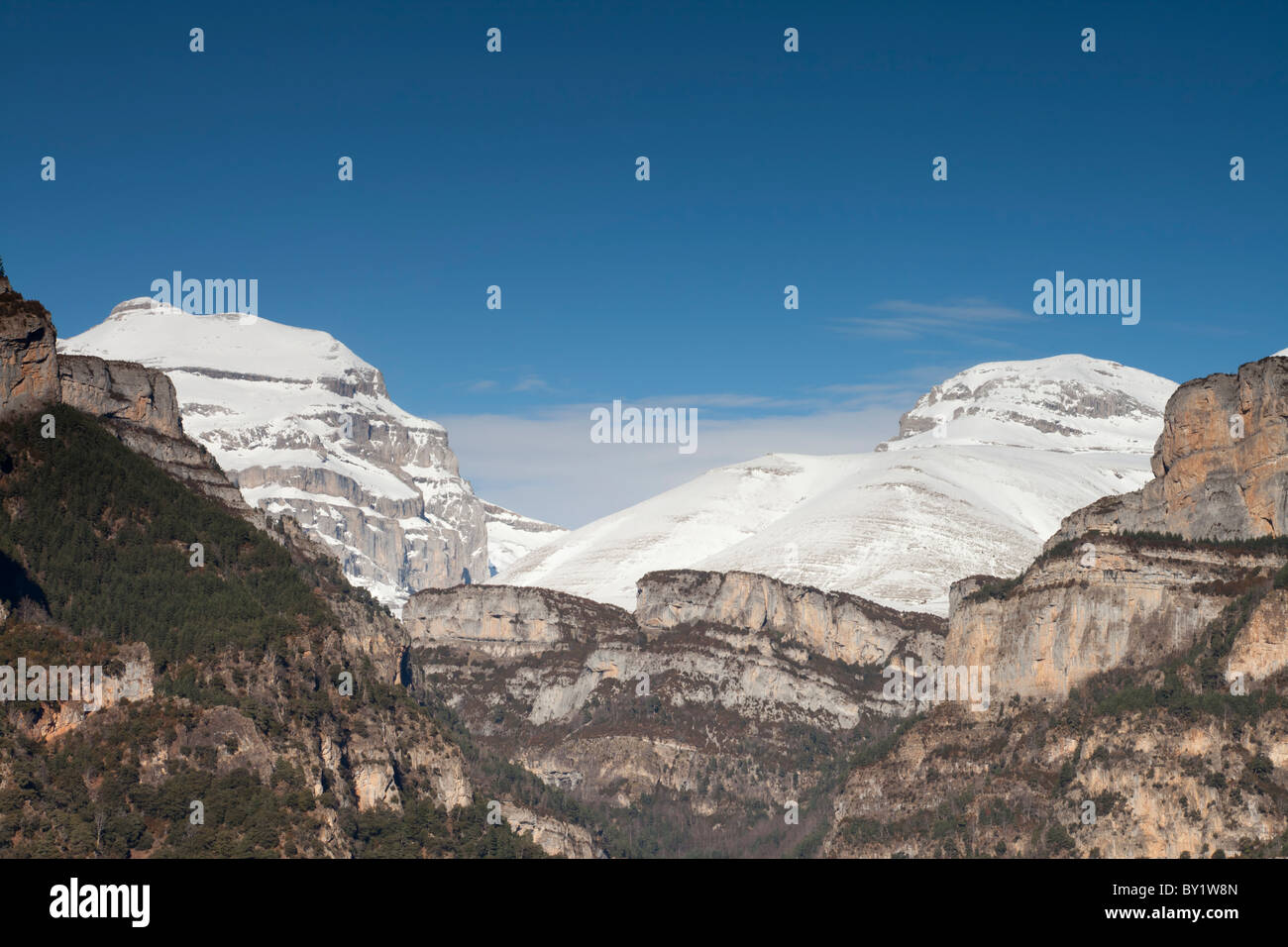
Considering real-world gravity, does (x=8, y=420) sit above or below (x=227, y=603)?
above

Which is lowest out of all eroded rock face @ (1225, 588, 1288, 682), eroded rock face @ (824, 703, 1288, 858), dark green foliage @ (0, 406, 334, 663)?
eroded rock face @ (824, 703, 1288, 858)

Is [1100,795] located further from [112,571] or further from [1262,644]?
[112,571]

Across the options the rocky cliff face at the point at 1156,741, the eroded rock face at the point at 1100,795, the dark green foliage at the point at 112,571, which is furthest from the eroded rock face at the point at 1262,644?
the dark green foliage at the point at 112,571

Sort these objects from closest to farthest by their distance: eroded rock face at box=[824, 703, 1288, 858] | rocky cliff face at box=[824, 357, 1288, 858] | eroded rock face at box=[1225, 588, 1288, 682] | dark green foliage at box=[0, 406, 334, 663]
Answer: eroded rock face at box=[824, 703, 1288, 858] < rocky cliff face at box=[824, 357, 1288, 858] < eroded rock face at box=[1225, 588, 1288, 682] < dark green foliage at box=[0, 406, 334, 663]

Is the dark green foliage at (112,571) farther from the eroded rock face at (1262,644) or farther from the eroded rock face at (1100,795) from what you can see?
the eroded rock face at (1262,644)

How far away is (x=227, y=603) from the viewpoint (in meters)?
189

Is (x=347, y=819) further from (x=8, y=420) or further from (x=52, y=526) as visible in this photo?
(x=8, y=420)

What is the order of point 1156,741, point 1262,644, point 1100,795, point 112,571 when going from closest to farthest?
point 1100,795, point 1156,741, point 1262,644, point 112,571

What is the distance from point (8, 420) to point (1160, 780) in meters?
130

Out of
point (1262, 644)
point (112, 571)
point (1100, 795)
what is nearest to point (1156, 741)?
point (1100, 795)

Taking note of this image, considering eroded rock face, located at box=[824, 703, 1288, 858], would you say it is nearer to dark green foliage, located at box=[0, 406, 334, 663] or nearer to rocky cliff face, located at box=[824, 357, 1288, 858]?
rocky cliff face, located at box=[824, 357, 1288, 858]

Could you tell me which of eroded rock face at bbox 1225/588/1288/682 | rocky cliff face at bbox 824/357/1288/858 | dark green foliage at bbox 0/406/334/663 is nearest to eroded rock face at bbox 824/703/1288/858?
rocky cliff face at bbox 824/357/1288/858
